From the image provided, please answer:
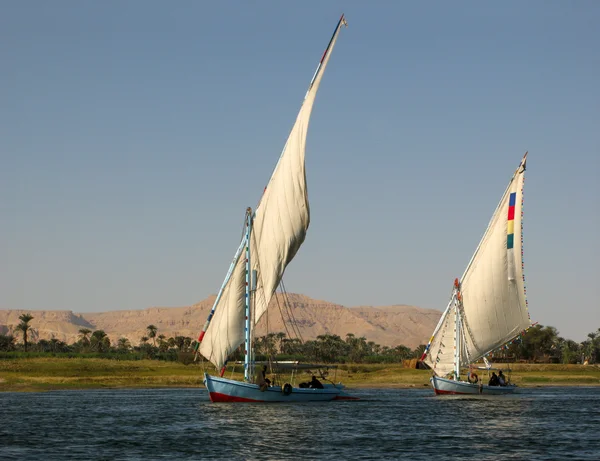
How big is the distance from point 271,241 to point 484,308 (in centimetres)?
2419

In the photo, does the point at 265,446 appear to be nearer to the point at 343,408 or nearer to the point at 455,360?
the point at 343,408

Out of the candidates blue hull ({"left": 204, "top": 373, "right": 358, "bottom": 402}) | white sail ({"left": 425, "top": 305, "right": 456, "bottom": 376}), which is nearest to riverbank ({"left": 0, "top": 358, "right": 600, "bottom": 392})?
white sail ({"left": 425, "top": 305, "right": 456, "bottom": 376})

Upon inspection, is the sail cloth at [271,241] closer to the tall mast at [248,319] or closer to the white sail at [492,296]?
the tall mast at [248,319]

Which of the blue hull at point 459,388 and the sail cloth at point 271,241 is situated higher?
the sail cloth at point 271,241

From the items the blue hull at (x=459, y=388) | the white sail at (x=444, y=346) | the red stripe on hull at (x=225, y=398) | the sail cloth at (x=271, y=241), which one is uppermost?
the sail cloth at (x=271, y=241)

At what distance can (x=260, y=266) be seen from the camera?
66188 millimetres

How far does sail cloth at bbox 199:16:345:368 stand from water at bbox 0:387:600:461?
4767mm

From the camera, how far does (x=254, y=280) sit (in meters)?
65.7

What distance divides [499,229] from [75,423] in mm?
41196

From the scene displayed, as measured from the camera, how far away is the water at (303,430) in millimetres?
41656

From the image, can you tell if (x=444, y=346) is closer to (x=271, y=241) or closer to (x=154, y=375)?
(x=271, y=241)

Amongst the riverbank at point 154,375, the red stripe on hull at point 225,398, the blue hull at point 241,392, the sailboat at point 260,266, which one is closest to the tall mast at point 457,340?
the blue hull at point 241,392

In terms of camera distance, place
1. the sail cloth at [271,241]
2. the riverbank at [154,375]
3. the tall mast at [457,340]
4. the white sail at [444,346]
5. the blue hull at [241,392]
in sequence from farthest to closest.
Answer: the riverbank at [154,375] → the white sail at [444,346] → the tall mast at [457,340] → the blue hull at [241,392] → the sail cloth at [271,241]

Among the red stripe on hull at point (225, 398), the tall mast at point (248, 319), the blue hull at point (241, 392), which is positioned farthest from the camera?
the red stripe on hull at point (225, 398)
